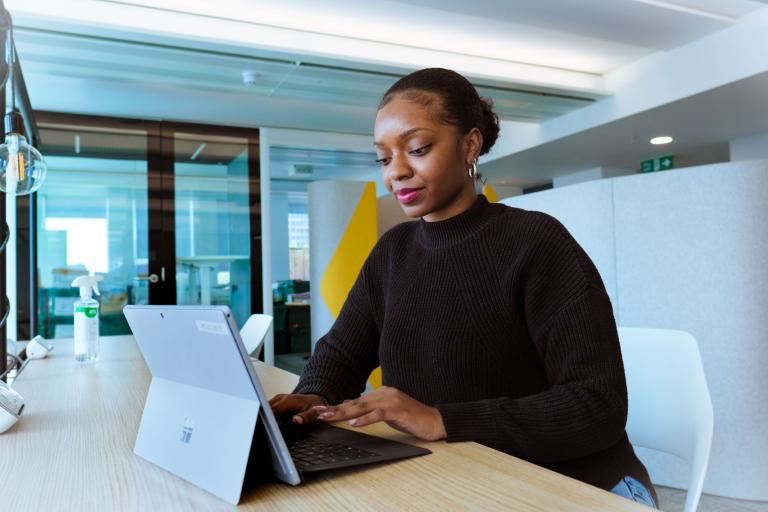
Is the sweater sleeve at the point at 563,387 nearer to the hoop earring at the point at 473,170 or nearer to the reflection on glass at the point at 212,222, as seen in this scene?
the hoop earring at the point at 473,170

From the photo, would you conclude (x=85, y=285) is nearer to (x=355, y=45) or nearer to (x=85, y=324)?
(x=85, y=324)

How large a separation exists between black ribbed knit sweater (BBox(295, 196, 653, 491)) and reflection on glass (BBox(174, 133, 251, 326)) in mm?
4713

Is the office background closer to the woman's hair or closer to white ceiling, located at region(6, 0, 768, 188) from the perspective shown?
white ceiling, located at region(6, 0, 768, 188)

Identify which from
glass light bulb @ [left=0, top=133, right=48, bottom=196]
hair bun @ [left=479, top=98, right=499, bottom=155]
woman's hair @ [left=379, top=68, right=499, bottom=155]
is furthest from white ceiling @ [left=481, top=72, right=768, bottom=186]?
glass light bulb @ [left=0, top=133, right=48, bottom=196]

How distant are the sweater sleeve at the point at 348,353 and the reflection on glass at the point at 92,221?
4471 millimetres

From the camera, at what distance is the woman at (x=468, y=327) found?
0.88 metres

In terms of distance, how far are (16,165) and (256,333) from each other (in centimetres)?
191

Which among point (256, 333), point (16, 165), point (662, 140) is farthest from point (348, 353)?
point (662, 140)

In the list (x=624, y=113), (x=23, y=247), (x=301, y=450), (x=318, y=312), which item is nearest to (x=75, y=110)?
(x=23, y=247)

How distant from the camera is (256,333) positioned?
3244 millimetres

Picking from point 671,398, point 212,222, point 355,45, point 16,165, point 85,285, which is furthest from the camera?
point 212,222

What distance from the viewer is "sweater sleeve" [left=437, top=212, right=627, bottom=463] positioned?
871 mm

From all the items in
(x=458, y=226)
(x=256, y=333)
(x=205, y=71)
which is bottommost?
(x=256, y=333)

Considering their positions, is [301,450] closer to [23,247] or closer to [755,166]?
[755,166]
